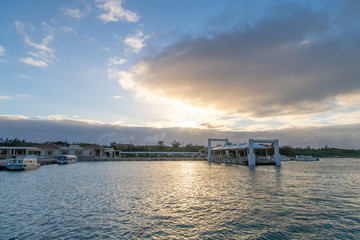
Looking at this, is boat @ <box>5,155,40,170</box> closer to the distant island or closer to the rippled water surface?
the rippled water surface

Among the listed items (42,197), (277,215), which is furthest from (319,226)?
(42,197)

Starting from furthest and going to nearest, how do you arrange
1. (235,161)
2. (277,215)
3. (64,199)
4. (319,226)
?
(235,161) < (64,199) < (277,215) < (319,226)

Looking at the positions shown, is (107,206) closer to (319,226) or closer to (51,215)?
(51,215)

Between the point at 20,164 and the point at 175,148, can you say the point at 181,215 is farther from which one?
the point at 175,148

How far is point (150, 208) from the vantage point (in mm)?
15406

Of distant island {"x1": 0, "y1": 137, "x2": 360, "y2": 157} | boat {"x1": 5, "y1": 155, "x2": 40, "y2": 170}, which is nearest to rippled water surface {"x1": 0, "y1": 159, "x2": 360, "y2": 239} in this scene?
boat {"x1": 5, "y1": 155, "x2": 40, "y2": 170}

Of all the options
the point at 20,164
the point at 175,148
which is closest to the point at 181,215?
the point at 20,164

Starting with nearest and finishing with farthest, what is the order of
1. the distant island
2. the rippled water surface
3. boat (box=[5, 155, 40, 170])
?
the rippled water surface → boat (box=[5, 155, 40, 170]) → the distant island

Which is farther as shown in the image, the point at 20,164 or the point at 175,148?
the point at 175,148

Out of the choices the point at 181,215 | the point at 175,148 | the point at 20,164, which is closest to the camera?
the point at 181,215

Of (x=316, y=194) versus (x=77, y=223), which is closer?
(x=77, y=223)

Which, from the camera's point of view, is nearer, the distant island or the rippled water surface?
the rippled water surface

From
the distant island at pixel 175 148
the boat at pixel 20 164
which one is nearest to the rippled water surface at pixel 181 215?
the boat at pixel 20 164

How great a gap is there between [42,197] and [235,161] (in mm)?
55449
